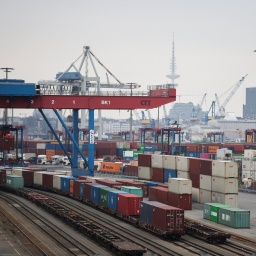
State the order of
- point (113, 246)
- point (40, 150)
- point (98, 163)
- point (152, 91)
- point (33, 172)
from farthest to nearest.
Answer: point (40, 150) < point (98, 163) < point (33, 172) < point (152, 91) < point (113, 246)

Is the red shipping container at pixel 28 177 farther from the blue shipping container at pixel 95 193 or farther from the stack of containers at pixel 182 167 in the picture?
the blue shipping container at pixel 95 193

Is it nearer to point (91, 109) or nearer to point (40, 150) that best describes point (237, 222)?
point (91, 109)

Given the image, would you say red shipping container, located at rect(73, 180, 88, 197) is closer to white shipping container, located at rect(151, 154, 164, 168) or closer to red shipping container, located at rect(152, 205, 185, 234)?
white shipping container, located at rect(151, 154, 164, 168)

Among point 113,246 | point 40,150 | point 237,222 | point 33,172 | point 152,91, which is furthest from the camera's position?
point 40,150

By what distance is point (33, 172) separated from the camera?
10206 cm

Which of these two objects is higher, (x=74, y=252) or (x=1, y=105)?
(x=1, y=105)

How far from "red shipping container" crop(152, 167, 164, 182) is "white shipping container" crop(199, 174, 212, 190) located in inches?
378

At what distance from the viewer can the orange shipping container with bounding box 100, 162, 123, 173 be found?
14412cm

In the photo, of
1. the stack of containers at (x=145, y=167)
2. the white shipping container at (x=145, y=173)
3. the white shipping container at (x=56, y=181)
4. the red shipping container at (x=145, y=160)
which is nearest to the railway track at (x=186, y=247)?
the white shipping container at (x=145, y=173)

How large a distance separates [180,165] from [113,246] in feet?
122

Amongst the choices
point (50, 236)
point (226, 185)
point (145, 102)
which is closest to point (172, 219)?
point (50, 236)

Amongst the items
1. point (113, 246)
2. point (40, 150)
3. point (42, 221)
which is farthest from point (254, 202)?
point (40, 150)

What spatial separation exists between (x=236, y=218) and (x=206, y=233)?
7957mm

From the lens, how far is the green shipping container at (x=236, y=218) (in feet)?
200
